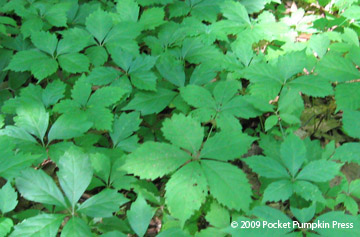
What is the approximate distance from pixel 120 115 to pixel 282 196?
1.09 meters

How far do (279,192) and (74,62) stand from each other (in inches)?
60.6

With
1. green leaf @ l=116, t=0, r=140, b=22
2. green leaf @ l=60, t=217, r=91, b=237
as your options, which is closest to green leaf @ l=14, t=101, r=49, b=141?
green leaf @ l=60, t=217, r=91, b=237

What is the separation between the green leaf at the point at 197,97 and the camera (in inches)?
69.1

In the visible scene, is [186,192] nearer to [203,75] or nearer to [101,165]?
[101,165]

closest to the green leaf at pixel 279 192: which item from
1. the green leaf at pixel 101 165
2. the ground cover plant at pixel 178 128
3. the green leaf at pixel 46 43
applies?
the ground cover plant at pixel 178 128

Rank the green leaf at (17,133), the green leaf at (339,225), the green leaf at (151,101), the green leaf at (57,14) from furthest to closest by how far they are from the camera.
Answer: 1. the green leaf at (57,14)
2. the green leaf at (151,101)
3. the green leaf at (17,133)
4. the green leaf at (339,225)

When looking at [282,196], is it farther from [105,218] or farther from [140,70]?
[140,70]

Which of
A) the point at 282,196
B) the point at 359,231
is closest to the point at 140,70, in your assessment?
the point at 282,196

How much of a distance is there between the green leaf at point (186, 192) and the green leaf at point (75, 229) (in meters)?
0.38

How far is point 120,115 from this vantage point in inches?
73.7

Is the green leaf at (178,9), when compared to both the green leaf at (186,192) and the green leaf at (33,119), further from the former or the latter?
the green leaf at (186,192)

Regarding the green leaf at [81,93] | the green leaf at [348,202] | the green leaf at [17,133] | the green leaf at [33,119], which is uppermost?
the green leaf at [81,93]

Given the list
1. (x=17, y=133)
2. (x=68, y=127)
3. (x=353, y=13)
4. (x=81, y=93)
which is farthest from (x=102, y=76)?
(x=353, y=13)

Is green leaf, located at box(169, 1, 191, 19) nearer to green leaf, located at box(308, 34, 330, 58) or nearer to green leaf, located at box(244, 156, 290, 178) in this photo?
green leaf, located at box(308, 34, 330, 58)
